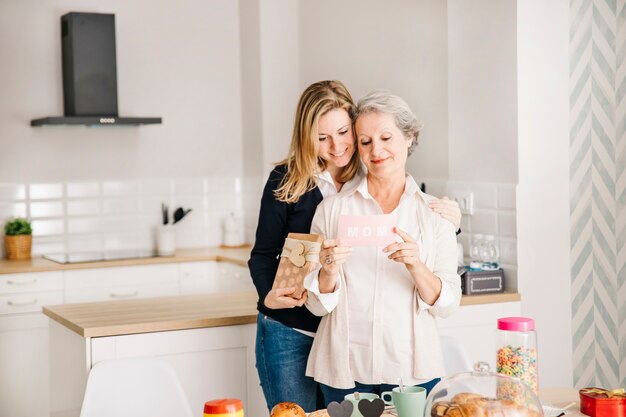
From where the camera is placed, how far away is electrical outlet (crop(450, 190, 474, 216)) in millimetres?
3725

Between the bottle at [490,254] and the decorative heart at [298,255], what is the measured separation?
130 centimetres

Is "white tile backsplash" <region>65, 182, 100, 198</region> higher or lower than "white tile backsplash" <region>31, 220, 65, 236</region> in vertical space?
higher

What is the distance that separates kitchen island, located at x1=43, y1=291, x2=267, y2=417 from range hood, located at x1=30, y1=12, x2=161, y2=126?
210 cm

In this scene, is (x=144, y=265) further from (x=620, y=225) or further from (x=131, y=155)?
(x=620, y=225)

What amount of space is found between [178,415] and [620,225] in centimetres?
196

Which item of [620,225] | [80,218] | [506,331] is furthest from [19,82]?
[506,331]

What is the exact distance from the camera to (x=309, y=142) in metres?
2.52

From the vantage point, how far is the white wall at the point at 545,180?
3.46 metres

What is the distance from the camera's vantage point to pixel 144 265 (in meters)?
4.96

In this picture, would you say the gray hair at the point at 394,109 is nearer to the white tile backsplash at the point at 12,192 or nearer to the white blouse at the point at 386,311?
the white blouse at the point at 386,311

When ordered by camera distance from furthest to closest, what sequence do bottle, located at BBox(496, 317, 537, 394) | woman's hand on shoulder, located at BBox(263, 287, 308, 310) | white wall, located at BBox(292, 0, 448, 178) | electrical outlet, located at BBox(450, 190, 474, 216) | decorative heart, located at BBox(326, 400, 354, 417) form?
white wall, located at BBox(292, 0, 448, 178), electrical outlet, located at BBox(450, 190, 474, 216), woman's hand on shoulder, located at BBox(263, 287, 308, 310), bottle, located at BBox(496, 317, 537, 394), decorative heart, located at BBox(326, 400, 354, 417)

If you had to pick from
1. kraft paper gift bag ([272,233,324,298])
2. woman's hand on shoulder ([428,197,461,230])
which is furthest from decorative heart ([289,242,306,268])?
woman's hand on shoulder ([428,197,461,230])

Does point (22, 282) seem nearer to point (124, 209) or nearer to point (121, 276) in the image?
point (121, 276)

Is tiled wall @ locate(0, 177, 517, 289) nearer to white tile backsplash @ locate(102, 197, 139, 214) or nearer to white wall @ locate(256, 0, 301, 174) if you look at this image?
white tile backsplash @ locate(102, 197, 139, 214)
